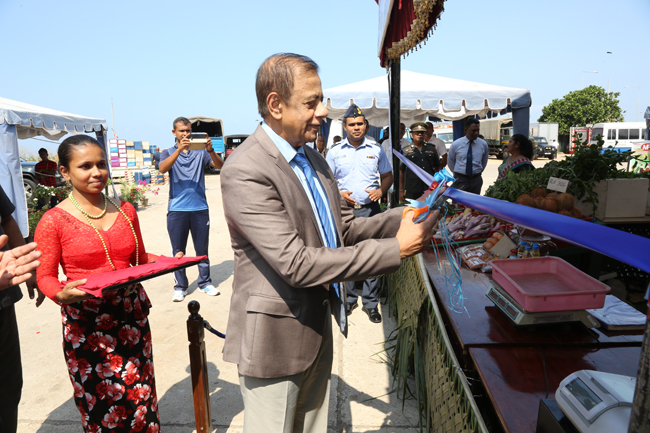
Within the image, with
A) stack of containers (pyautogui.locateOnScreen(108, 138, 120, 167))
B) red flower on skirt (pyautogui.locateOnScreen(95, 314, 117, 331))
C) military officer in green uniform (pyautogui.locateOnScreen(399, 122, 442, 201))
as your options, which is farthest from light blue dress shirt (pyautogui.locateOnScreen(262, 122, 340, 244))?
stack of containers (pyautogui.locateOnScreen(108, 138, 120, 167))

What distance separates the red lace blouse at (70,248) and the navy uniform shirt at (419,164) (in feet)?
17.6

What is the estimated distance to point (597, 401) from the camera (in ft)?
3.65

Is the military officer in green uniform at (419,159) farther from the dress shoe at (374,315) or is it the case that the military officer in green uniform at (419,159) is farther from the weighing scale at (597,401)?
the weighing scale at (597,401)

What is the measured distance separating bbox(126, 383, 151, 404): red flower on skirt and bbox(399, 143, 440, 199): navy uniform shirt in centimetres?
537

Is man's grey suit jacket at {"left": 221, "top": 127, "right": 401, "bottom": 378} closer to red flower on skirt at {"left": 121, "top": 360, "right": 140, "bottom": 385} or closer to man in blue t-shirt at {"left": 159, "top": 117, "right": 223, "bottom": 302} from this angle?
red flower on skirt at {"left": 121, "top": 360, "right": 140, "bottom": 385}

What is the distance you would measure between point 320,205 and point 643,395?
3.95 feet

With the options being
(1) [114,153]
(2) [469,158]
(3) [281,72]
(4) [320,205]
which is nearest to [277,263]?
(4) [320,205]

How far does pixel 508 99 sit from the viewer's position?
25.9ft

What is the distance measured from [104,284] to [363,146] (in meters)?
3.39

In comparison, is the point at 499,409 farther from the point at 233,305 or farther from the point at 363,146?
the point at 363,146

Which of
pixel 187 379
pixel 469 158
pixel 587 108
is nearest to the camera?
pixel 187 379

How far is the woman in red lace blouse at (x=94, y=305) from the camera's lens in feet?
6.88

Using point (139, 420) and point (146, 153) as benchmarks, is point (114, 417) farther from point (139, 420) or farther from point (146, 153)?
point (146, 153)

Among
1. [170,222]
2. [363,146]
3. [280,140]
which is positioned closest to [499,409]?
[280,140]
